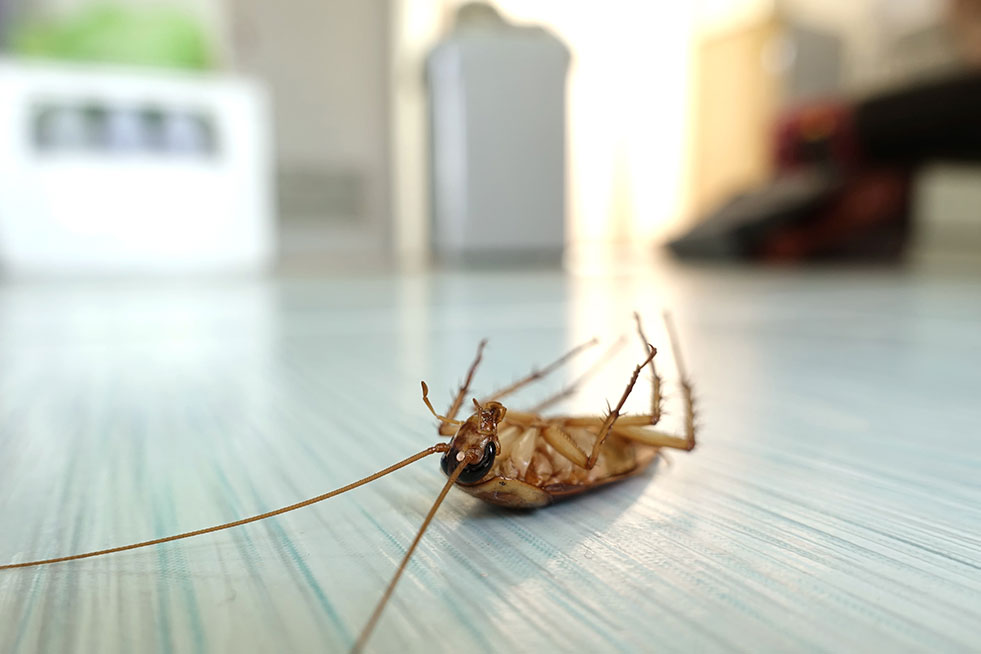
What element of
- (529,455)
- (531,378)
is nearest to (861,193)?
(531,378)

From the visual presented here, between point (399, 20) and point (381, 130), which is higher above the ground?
point (399, 20)

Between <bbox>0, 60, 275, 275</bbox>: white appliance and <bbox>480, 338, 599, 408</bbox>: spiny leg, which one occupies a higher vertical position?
<bbox>0, 60, 275, 275</bbox>: white appliance

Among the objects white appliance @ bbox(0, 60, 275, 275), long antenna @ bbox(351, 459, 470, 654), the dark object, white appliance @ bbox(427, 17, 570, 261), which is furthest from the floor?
the dark object

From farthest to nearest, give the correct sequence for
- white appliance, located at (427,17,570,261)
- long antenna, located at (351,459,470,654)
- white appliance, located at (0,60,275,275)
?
white appliance, located at (427,17,570,261)
white appliance, located at (0,60,275,275)
long antenna, located at (351,459,470,654)

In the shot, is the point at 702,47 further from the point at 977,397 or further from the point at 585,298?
the point at 977,397

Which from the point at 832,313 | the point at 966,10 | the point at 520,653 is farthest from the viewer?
the point at 966,10

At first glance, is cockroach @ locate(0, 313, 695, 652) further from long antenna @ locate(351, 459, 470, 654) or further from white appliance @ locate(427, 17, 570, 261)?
white appliance @ locate(427, 17, 570, 261)

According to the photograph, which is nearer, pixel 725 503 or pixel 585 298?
pixel 725 503

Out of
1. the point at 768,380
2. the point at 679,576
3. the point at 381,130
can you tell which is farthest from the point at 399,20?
the point at 679,576
